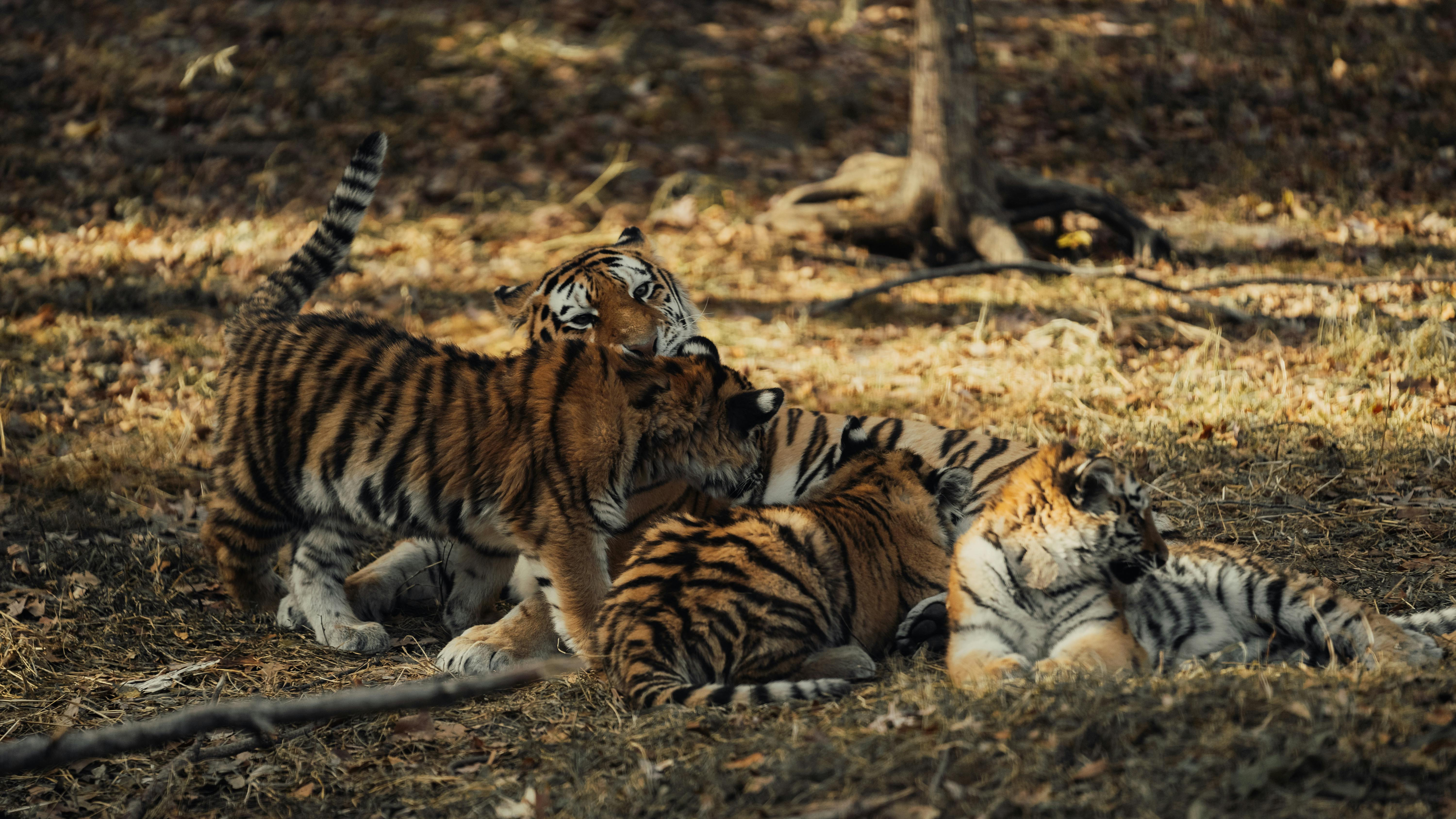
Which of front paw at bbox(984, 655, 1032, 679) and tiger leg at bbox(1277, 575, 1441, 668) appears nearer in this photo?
front paw at bbox(984, 655, 1032, 679)

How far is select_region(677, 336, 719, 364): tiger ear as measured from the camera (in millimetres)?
4484

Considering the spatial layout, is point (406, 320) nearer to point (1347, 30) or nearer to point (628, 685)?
point (628, 685)

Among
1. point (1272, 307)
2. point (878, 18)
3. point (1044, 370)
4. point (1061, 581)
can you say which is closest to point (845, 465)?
point (1061, 581)

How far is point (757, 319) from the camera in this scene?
306 inches

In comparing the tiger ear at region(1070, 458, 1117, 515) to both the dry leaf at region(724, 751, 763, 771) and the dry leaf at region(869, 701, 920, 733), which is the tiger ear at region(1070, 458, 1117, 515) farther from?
the dry leaf at region(724, 751, 763, 771)

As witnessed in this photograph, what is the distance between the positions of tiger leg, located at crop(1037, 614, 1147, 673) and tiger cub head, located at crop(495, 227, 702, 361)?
1.99m

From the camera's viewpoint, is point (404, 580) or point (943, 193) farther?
point (943, 193)

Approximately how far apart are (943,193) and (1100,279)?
1.26 meters

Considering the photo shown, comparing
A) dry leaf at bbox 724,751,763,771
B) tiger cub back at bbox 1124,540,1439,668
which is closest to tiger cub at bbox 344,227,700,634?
dry leaf at bbox 724,751,763,771

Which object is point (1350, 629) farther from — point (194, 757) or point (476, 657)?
point (194, 757)

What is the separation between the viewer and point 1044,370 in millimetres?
6484

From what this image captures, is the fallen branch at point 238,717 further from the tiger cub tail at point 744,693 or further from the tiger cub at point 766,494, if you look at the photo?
the tiger cub at point 766,494

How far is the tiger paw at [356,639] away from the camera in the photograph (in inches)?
164

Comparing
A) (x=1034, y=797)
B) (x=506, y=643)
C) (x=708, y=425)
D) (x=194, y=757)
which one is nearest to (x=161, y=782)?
(x=194, y=757)
